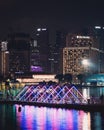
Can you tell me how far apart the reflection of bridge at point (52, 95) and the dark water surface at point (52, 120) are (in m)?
9.09

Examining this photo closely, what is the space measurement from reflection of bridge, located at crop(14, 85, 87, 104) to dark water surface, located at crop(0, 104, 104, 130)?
909cm

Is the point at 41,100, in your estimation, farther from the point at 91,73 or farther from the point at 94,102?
the point at 91,73

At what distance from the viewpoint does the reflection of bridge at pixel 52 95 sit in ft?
230

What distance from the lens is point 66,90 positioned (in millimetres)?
75000

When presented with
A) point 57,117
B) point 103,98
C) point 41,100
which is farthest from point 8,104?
point 57,117

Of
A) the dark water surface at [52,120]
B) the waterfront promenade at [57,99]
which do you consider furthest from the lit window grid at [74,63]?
the dark water surface at [52,120]

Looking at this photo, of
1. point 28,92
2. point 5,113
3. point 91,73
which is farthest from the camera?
point 91,73

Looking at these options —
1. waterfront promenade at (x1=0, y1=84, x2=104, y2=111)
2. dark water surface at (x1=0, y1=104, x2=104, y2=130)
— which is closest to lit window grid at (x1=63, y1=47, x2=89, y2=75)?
waterfront promenade at (x1=0, y1=84, x2=104, y2=111)

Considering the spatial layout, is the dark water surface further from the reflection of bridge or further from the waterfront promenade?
the reflection of bridge

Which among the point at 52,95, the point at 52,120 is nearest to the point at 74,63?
the point at 52,95

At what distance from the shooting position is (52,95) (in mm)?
74500

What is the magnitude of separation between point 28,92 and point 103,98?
51.2 feet

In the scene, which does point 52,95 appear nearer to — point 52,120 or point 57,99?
point 57,99

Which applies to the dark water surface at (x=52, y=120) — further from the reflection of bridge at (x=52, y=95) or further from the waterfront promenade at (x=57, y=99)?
the reflection of bridge at (x=52, y=95)
